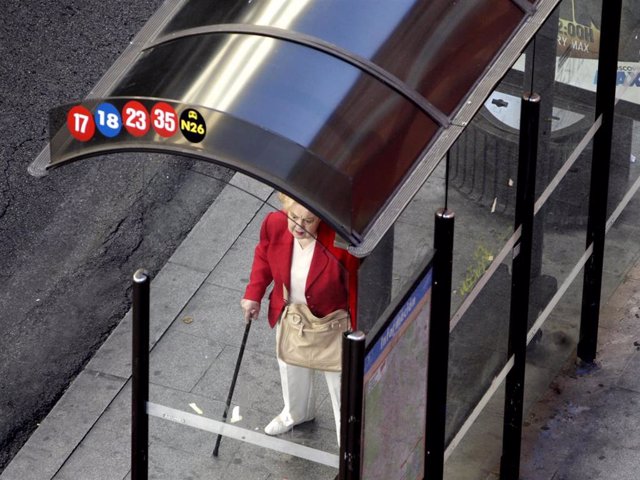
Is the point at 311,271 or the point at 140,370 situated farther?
the point at 140,370

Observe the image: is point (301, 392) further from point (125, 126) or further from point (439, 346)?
point (125, 126)

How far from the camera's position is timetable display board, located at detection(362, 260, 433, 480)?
5.22m

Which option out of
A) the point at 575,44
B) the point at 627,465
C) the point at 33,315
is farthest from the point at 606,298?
the point at 33,315

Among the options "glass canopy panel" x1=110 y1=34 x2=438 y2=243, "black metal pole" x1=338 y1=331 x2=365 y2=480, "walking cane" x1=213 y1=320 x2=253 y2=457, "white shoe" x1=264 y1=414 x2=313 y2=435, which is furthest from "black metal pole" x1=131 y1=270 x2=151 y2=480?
"black metal pole" x1=338 y1=331 x2=365 y2=480

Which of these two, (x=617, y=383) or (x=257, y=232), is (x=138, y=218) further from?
(x=257, y=232)

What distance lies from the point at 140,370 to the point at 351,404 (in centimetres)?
100

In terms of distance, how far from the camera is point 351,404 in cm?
504

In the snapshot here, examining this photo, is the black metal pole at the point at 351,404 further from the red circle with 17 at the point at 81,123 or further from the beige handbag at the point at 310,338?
the red circle with 17 at the point at 81,123

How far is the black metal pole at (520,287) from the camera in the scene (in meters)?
6.30

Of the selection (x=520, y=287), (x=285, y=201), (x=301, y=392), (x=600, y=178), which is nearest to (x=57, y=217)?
(x=600, y=178)

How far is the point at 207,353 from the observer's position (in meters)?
5.57

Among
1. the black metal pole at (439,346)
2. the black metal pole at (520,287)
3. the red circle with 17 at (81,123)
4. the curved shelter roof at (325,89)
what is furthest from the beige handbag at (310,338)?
the black metal pole at (520,287)

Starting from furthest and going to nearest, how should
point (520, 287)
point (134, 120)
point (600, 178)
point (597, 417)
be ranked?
point (597, 417) < point (600, 178) < point (520, 287) < point (134, 120)

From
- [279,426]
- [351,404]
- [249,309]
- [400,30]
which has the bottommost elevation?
[279,426]
